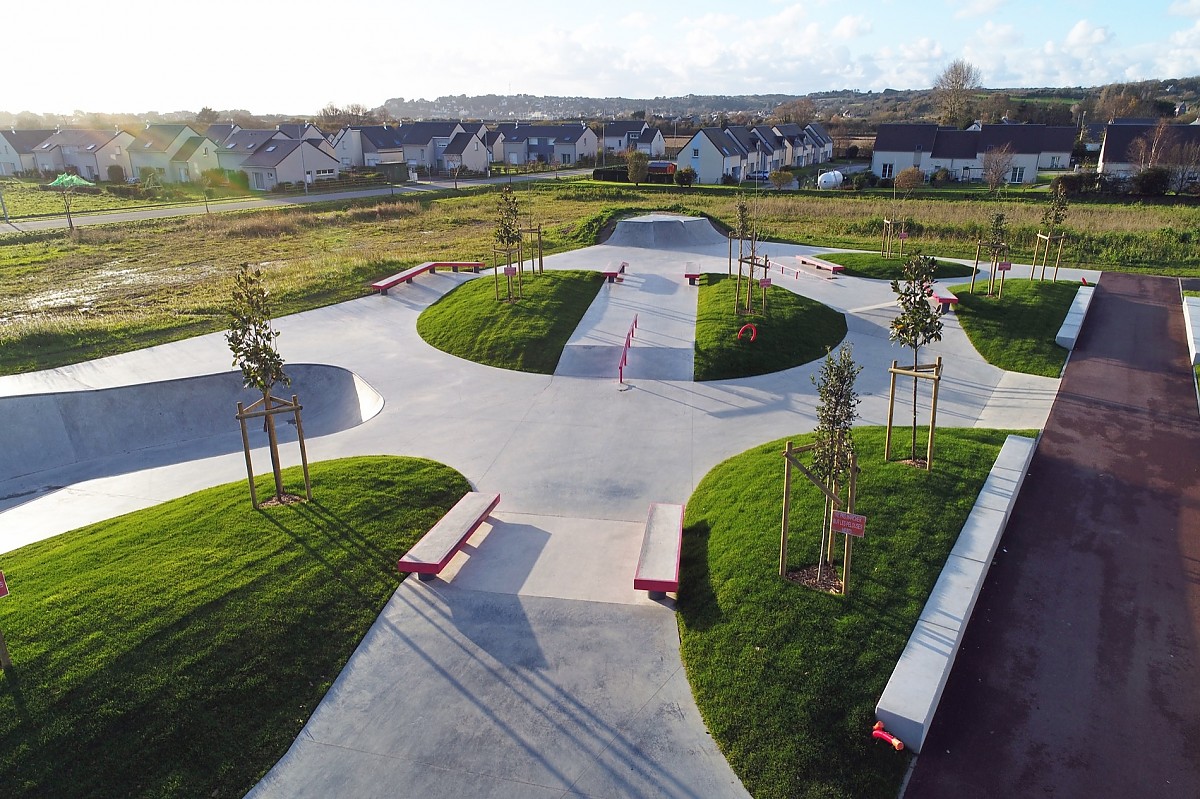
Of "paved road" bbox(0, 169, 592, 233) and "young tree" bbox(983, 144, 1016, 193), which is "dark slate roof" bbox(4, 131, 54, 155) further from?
"young tree" bbox(983, 144, 1016, 193)

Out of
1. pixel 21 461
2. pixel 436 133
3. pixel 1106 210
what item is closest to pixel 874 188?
pixel 1106 210

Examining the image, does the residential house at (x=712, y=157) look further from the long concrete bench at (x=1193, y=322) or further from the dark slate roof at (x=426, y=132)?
the long concrete bench at (x=1193, y=322)

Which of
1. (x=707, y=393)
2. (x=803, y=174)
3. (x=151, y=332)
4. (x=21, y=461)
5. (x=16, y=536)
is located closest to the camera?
(x=16, y=536)

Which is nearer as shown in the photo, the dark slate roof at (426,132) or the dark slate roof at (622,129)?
the dark slate roof at (426,132)

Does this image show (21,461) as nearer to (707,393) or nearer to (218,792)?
(218,792)

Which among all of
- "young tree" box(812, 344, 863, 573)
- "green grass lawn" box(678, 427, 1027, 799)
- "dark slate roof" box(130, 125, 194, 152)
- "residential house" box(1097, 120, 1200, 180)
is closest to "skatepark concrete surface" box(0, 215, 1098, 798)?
"green grass lawn" box(678, 427, 1027, 799)

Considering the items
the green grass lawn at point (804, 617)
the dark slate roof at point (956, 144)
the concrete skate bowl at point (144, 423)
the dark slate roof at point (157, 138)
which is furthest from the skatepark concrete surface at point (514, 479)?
the dark slate roof at point (157, 138)
